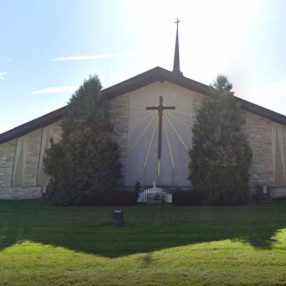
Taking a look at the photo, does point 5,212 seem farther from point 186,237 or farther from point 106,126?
point 186,237

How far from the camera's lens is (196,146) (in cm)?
1234

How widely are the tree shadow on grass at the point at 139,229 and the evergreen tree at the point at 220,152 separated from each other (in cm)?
192

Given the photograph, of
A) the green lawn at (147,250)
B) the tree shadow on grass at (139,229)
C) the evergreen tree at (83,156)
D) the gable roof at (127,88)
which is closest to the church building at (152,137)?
the gable roof at (127,88)

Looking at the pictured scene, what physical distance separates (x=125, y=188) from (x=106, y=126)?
→ 2789 millimetres

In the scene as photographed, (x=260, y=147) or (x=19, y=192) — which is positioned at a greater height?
(x=260, y=147)

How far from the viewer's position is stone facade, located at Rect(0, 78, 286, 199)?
1318cm

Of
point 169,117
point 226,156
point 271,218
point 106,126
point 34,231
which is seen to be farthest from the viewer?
point 169,117

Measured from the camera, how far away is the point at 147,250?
511 centimetres

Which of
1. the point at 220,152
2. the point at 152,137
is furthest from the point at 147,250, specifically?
the point at 152,137

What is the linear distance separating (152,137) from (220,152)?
3.35 m

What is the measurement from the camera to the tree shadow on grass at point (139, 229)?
554 centimetres

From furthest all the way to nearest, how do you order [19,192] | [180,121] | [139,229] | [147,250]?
1. [19,192]
2. [180,121]
3. [139,229]
4. [147,250]

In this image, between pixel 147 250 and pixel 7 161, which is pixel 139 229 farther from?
pixel 7 161

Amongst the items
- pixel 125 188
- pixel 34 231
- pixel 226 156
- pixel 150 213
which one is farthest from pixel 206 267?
pixel 125 188
